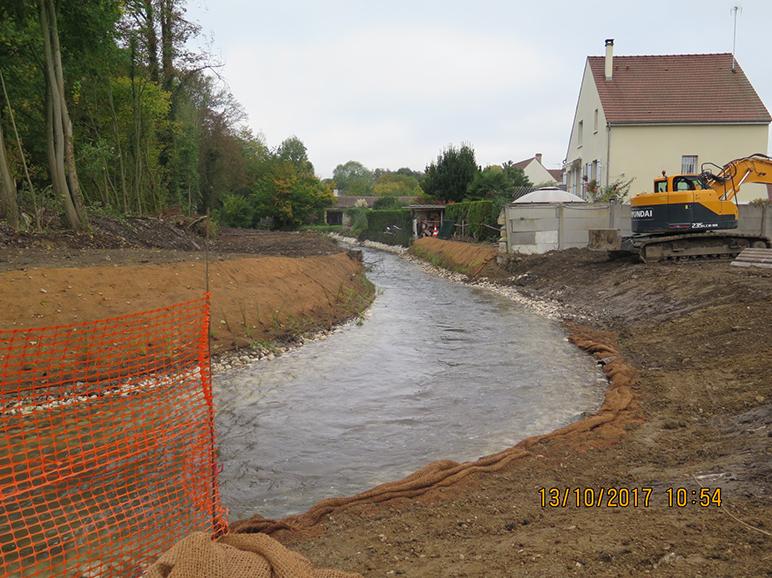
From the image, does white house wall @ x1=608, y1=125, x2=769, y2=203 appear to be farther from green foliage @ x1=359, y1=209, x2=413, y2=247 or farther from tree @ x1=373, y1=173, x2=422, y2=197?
tree @ x1=373, y1=173, x2=422, y2=197

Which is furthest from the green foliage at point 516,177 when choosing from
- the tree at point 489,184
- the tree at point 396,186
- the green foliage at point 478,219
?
the tree at point 396,186

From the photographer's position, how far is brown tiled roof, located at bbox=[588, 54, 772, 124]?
1016 inches

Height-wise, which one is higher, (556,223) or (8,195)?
(8,195)

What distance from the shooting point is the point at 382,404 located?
24.7 ft

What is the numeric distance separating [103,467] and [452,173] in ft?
122

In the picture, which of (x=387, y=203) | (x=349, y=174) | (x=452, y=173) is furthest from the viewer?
(x=349, y=174)

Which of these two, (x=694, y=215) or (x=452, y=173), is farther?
(x=452, y=173)

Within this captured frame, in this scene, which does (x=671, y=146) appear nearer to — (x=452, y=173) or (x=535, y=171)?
(x=452, y=173)

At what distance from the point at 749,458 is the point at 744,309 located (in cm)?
560

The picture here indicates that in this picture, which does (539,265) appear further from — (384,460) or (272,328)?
(384,460)

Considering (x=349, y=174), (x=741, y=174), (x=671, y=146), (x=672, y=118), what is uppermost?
(x=349, y=174)

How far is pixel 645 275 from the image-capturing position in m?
13.7

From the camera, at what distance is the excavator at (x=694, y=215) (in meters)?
Answer: 13.9
